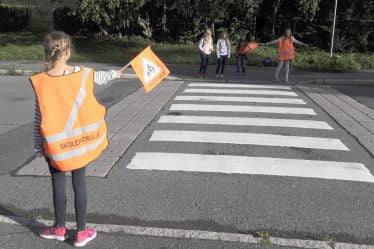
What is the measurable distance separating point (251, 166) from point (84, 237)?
275 cm

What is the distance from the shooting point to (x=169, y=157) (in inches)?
249

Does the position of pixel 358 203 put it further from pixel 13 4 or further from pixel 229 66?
pixel 13 4

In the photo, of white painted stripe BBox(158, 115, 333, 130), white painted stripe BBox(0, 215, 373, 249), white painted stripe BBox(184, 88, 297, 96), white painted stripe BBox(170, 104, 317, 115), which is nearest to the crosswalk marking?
white painted stripe BBox(0, 215, 373, 249)

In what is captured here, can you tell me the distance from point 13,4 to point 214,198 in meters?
30.2

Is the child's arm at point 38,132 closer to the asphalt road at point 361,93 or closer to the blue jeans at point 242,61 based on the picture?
the asphalt road at point 361,93

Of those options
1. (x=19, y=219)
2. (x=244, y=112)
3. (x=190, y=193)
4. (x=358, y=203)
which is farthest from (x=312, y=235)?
(x=244, y=112)

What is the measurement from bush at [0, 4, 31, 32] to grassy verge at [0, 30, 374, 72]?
109 inches

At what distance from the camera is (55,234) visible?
3932mm

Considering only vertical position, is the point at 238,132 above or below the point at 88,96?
below

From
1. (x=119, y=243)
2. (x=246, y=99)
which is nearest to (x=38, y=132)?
(x=119, y=243)

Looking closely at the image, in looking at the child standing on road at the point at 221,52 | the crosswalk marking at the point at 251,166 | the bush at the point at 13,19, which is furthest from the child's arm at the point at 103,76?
the bush at the point at 13,19

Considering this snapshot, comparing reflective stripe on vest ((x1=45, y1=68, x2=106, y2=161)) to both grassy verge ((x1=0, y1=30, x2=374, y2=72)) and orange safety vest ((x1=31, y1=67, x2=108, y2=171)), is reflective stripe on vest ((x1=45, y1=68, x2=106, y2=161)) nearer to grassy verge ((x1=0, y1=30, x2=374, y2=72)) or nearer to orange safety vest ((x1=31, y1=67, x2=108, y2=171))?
orange safety vest ((x1=31, y1=67, x2=108, y2=171))

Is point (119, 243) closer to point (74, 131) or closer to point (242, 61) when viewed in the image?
point (74, 131)

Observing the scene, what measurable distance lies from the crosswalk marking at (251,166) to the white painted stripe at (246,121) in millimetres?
2168
